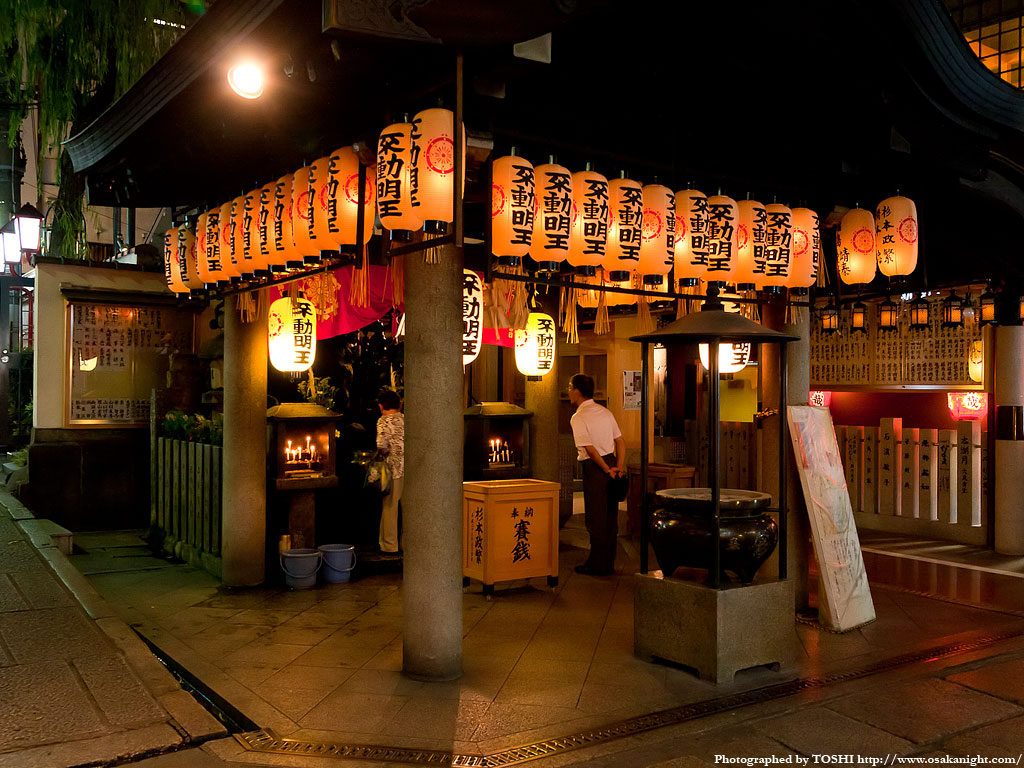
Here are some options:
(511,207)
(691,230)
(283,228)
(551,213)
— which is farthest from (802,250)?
(283,228)

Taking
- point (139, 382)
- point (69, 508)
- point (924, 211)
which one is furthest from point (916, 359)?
point (69, 508)

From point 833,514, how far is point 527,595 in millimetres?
3638

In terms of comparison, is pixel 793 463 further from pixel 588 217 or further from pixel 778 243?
pixel 588 217

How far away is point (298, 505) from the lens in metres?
10.2

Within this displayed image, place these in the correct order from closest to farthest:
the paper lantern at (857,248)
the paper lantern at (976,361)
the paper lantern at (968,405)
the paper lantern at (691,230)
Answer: the paper lantern at (691,230) < the paper lantern at (857,248) < the paper lantern at (976,361) < the paper lantern at (968,405)

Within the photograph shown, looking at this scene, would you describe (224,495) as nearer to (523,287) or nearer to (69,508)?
(523,287)

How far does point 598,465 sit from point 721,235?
11.5ft

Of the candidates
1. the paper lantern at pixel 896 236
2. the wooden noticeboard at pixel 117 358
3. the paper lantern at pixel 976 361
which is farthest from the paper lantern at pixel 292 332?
the paper lantern at pixel 976 361

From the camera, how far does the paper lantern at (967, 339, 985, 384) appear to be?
Answer: 44.1ft

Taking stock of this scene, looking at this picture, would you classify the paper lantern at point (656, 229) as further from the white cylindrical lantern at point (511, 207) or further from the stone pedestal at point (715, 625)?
the stone pedestal at point (715, 625)

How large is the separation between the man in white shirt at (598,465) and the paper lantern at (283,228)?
13.3ft

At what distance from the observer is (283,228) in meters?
7.75

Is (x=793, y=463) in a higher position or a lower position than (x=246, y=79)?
lower

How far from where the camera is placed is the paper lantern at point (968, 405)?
13586 mm
